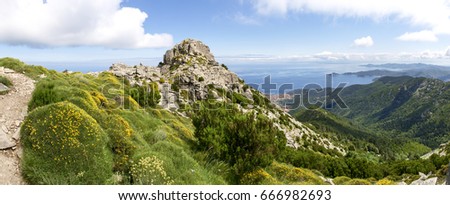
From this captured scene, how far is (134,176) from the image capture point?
36.9 feet

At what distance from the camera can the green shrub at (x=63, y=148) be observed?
1068 centimetres

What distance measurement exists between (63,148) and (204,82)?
10027cm

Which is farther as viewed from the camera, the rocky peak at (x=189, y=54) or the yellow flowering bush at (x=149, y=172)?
the rocky peak at (x=189, y=54)

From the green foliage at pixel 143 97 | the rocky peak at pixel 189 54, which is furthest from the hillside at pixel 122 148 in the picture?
the rocky peak at pixel 189 54

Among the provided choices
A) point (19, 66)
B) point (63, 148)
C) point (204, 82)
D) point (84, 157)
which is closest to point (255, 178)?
point (84, 157)

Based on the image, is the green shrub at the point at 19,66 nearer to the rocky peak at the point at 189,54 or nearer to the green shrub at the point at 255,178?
the green shrub at the point at 255,178

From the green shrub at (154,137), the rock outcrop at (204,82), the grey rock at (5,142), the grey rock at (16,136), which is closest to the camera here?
the grey rock at (5,142)

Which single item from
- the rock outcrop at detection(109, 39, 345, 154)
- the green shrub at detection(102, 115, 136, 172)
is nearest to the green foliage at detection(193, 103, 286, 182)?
the green shrub at detection(102, 115, 136, 172)

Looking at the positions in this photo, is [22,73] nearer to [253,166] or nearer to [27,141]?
[27,141]

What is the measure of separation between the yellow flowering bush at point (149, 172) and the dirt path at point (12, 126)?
12.2 ft

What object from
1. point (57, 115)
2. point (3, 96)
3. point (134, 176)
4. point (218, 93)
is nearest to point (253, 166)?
point (134, 176)

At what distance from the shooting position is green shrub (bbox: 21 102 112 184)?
35.0 ft

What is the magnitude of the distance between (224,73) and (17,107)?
4897 inches

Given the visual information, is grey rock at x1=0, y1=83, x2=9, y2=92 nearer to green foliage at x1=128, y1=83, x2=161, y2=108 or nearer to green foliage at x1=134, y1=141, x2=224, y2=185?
green foliage at x1=134, y1=141, x2=224, y2=185
